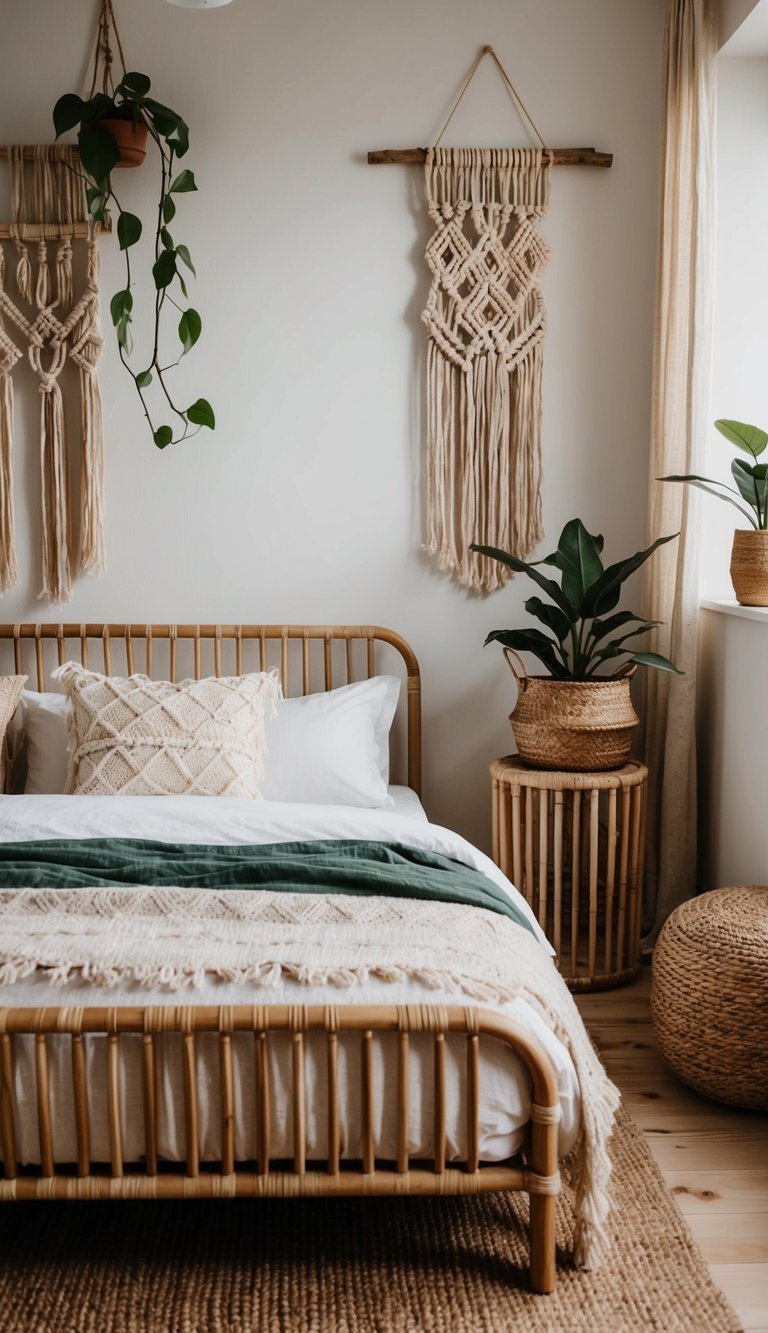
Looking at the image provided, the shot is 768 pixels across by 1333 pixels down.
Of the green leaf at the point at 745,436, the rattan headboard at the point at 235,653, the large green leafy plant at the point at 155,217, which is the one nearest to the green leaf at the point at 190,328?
the large green leafy plant at the point at 155,217

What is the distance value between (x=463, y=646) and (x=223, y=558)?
0.75m

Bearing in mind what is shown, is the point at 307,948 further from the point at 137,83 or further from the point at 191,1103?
the point at 137,83

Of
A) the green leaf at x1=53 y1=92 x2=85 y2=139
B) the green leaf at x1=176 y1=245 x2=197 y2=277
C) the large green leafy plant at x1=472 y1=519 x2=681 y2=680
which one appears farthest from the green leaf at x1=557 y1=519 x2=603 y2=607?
the green leaf at x1=53 y1=92 x2=85 y2=139

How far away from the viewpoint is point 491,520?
318cm

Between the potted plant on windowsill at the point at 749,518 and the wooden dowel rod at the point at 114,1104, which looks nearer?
the wooden dowel rod at the point at 114,1104

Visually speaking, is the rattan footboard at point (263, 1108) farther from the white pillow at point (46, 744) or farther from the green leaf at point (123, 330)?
the green leaf at point (123, 330)

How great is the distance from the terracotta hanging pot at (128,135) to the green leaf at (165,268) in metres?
0.29

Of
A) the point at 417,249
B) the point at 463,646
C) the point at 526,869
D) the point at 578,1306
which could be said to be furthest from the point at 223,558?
the point at 578,1306

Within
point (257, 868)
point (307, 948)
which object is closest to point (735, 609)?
point (257, 868)

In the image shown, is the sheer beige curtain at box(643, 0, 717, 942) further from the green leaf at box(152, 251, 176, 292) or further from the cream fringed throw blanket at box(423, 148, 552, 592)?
the green leaf at box(152, 251, 176, 292)

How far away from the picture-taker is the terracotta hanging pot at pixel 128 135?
9.38ft

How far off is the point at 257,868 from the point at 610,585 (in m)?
1.24

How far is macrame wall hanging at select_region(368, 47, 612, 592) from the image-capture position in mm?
3066

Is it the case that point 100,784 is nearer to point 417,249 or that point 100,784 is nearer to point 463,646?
point 463,646
